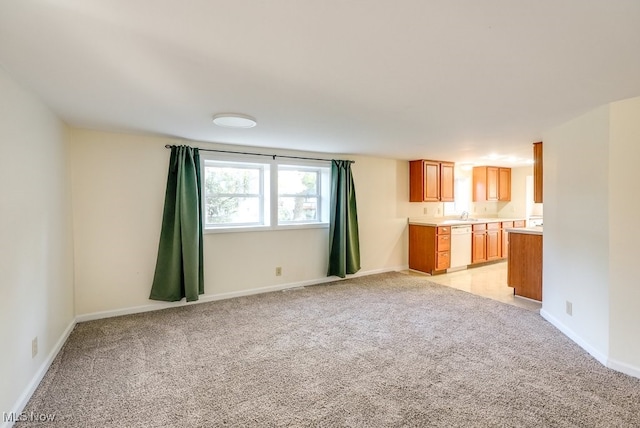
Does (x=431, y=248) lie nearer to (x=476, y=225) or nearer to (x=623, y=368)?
(x=476, y=225)

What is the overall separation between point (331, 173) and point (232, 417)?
3709 millimetres

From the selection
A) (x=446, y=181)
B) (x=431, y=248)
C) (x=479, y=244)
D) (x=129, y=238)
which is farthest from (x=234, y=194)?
(x=479, y=244)

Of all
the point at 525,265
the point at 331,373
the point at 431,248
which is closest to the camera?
the point at 331,373

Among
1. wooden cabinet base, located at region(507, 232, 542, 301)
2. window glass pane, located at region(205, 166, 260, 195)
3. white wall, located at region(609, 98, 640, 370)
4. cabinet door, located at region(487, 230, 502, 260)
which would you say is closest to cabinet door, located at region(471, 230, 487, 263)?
cabinet door, located at region(487, 230, 502, 260)

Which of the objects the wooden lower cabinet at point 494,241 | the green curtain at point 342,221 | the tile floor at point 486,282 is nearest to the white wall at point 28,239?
the green curtain at point 342,221

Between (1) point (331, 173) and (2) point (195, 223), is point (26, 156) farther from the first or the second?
(1) point (331, 173)

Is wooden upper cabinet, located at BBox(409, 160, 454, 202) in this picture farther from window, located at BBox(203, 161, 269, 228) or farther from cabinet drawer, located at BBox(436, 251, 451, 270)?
window, located at BBox(203, 161, 269, 228)

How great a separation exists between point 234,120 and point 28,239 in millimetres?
1768

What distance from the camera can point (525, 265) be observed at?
4.24m

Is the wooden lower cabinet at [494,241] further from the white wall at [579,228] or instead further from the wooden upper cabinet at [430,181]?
the white wall at [579,228]

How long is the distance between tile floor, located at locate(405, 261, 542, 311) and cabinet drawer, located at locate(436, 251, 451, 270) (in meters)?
0.16

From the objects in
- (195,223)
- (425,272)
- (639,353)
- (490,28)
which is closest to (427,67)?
(490,28)

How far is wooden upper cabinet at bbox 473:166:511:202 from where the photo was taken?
22.3 ft

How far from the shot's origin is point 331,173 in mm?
5016
